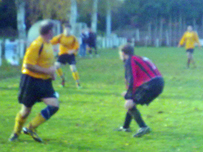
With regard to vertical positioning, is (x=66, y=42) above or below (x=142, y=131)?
above

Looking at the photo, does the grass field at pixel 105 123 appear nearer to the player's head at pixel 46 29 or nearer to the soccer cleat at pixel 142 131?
the soccer cleat at pixel 142 131

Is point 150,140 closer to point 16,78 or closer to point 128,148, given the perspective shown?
point 128,148

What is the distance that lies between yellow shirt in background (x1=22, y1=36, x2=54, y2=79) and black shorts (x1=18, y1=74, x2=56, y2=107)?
0.25 ft

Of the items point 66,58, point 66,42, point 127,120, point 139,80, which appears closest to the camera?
point 139,80

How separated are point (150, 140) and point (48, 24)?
2.44 metres

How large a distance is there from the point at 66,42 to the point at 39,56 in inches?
245

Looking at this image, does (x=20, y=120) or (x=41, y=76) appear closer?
(x=41, y=76)

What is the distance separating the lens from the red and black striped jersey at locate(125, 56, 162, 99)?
6691mm

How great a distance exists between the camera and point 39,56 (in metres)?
6.34

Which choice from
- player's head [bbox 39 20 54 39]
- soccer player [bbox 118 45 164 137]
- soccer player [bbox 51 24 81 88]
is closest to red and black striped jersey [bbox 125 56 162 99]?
soccer player [bbox 118 45 164 137]

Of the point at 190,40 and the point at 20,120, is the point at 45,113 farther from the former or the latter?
the point at 190,40

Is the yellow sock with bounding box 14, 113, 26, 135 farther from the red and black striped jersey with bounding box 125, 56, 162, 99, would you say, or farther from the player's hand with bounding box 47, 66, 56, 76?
the red and black striped jersey with bounding box 125, 56, 162, 99

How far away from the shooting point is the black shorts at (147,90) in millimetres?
6742

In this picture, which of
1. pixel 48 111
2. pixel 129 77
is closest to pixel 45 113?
pixel 48 111
